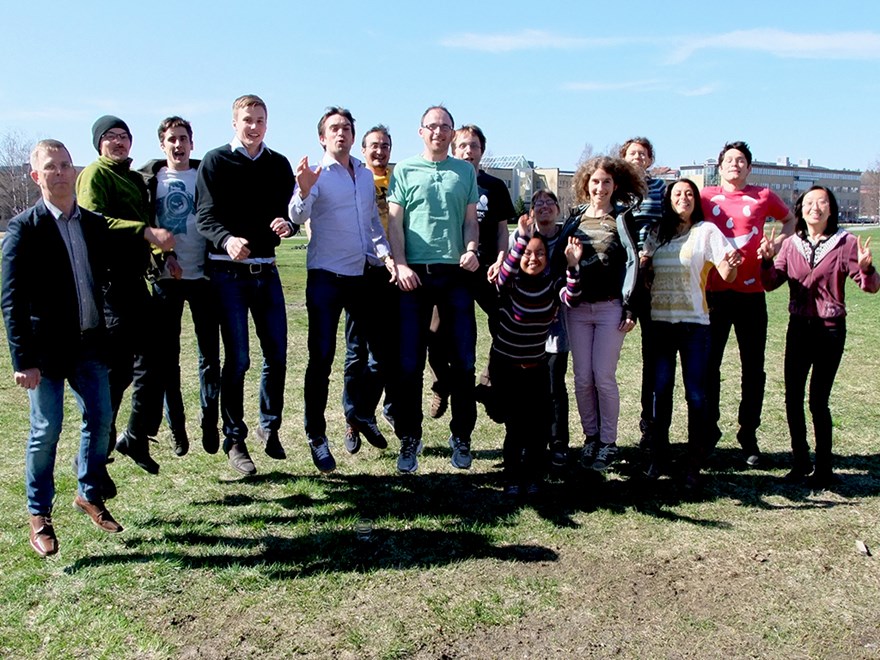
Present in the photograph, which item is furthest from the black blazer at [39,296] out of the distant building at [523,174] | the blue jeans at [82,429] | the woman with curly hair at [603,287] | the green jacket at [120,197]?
the distant building at [523,174]

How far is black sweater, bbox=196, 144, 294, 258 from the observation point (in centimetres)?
520

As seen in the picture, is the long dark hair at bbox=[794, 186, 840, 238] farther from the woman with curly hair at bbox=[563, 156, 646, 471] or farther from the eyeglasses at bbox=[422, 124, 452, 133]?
the eyeglasses at bbox=[422, 124, 452, 133]

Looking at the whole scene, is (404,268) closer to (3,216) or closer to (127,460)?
(127,460)

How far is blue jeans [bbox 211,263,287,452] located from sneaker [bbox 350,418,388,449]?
725 mm

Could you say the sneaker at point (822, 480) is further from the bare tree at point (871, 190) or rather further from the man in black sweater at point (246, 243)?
the bare tree at point (871, 190)

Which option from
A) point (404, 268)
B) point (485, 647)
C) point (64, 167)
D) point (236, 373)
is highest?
point (64, 167)

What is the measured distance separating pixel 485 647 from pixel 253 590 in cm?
130

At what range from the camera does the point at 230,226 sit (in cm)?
527

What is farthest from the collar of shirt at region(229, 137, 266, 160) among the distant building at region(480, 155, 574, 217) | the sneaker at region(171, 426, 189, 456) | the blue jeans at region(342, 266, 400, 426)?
the distant building at region(480, 155, 574, 217)

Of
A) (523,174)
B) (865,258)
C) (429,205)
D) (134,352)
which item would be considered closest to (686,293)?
(865,258)

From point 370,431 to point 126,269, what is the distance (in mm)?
2284

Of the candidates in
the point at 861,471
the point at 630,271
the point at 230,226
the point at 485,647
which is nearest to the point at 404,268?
the point at 230,226

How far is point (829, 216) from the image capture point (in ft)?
18.3

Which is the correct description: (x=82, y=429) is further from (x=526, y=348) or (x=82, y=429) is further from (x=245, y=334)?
(x=526, y=348)
